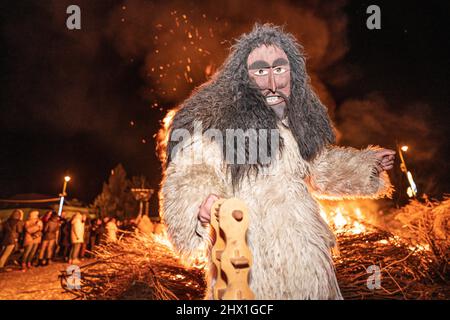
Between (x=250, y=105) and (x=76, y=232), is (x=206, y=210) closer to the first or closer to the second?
(x=250, y=105)

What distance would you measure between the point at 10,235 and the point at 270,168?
5.38 metres

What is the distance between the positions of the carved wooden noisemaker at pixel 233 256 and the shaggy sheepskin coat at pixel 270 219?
0.61ft

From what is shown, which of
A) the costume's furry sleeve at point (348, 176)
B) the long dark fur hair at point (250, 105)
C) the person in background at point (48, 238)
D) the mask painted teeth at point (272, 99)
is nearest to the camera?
the long dark fur hair at point (250, 105)

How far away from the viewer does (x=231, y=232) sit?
1130mm

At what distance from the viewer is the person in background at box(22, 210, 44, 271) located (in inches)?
211

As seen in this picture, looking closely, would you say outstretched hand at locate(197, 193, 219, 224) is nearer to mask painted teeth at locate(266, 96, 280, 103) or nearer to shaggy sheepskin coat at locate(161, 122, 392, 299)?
shaggy sheepskin coat at locate(161, 122, 392, 299)

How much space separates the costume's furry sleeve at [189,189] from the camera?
1303mm

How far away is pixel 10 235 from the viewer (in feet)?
16.4

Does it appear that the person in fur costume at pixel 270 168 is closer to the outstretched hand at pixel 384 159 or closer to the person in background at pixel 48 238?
the outstretched hand at pixel 384 159

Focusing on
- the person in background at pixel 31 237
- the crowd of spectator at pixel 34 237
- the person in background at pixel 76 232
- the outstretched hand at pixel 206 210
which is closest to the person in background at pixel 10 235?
the crowd of spectator at pixel 34 237

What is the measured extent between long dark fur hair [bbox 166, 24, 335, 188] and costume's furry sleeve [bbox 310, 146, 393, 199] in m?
0.13

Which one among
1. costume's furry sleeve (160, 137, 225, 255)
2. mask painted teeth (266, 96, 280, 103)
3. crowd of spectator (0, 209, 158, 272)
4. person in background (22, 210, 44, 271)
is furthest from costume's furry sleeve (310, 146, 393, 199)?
person in background (22, 210, 44, 271)

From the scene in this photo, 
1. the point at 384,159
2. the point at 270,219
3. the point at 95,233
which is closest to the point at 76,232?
the point at 95,233
